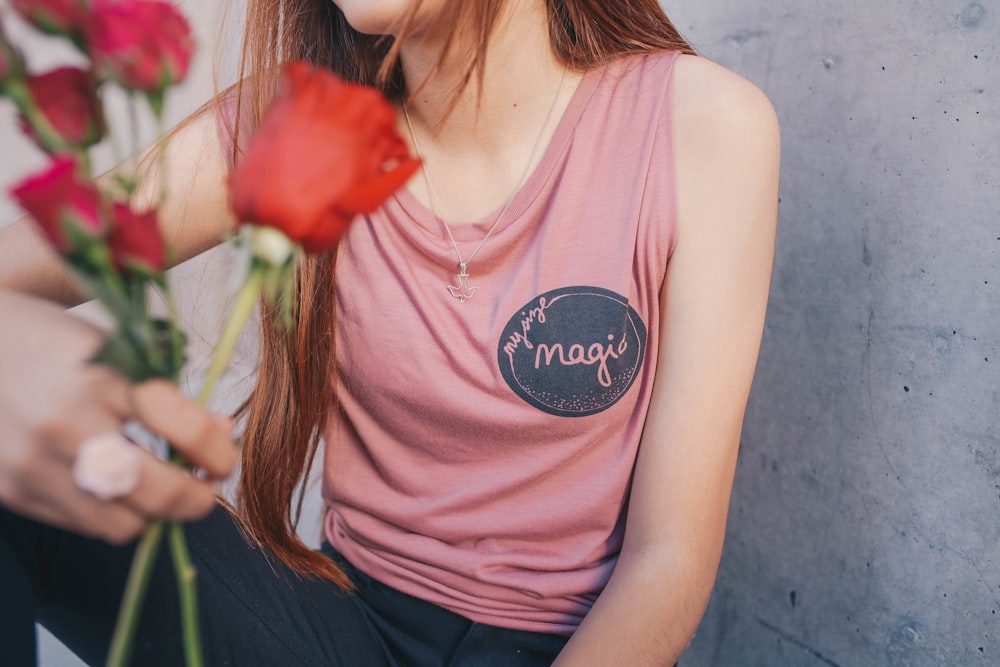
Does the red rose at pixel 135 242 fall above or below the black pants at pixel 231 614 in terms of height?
above

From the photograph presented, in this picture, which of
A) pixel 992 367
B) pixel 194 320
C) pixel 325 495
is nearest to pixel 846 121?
pixel 992 367

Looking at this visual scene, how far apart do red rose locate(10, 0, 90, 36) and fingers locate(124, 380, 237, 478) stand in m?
0.14

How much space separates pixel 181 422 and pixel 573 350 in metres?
0.56

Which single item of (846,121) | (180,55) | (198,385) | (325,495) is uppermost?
(180,55)

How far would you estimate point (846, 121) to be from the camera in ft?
3.28

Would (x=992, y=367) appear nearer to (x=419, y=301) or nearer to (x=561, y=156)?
(x=561, y=156)

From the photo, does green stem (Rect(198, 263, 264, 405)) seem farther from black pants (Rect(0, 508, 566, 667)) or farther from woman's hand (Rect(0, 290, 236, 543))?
black pants (Rect(0, 508, 566, 667))

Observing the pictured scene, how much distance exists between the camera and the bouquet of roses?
30cm

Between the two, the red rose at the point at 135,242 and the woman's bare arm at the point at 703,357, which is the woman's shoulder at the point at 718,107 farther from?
the red rose at the point at 135,242

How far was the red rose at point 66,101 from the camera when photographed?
0.32 meters

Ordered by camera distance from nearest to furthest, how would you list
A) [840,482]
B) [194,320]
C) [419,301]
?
1. [419,301]
2. [840,482]
3. [194,320]

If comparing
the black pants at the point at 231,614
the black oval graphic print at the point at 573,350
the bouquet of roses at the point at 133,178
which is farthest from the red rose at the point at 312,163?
the black oval graphic print at the point at 573,350

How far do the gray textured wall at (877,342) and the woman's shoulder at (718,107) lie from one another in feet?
0.64

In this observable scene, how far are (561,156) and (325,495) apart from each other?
0.52 meters
